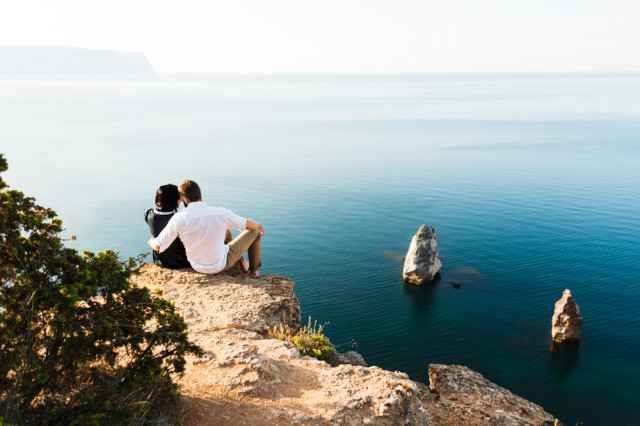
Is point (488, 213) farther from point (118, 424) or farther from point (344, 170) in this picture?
point (118, 424)

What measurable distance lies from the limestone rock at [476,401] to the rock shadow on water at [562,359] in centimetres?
1736

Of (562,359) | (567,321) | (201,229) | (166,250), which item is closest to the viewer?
(201,229)

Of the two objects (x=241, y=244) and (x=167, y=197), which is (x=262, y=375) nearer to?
(x=241, y=244)

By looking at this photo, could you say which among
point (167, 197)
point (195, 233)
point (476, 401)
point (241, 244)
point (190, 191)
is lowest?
point (476, 401)

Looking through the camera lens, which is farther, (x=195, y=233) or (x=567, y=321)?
(x=567, y=321)

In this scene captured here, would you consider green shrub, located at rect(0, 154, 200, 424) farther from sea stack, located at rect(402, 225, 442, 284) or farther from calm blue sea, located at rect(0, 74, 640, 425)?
sea stack, located at rect(402, 225, 442, 284)

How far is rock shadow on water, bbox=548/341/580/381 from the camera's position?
31.4m

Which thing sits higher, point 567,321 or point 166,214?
point 166,214

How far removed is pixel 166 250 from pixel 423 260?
120ft

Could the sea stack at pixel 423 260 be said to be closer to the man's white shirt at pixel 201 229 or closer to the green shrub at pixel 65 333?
the man's white shirt at pixel 201 229

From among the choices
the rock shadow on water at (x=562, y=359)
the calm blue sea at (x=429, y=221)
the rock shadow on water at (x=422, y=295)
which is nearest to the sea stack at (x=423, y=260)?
the rock shadow on water at (x=422, y=295)

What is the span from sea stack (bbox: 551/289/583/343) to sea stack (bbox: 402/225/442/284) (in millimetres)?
12442

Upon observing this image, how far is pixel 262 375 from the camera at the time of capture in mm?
6961

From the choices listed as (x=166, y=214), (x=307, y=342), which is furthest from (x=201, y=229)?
(x=307, y=342)
